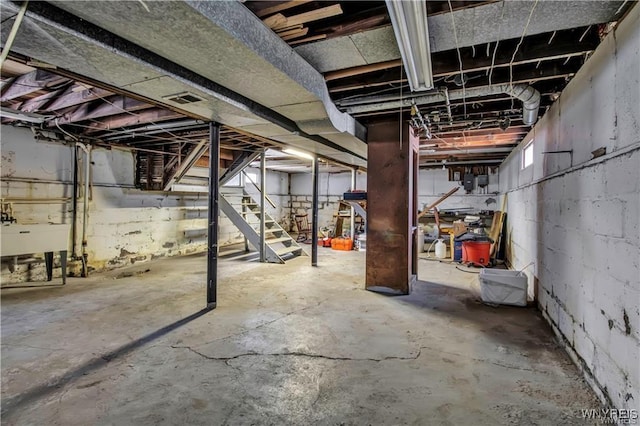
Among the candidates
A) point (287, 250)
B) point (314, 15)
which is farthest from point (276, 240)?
point (314, 15)

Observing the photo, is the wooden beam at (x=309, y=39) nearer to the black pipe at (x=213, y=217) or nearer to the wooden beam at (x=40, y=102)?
the black pipe at (x=213, y=217)

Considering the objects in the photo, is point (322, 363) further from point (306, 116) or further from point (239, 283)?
point (239, 283)

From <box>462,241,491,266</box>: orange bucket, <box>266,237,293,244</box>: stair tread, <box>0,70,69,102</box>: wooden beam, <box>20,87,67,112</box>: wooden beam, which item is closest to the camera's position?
<box>0,70,69,102</box>: wooden beam

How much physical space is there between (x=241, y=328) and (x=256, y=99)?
210 centimetres

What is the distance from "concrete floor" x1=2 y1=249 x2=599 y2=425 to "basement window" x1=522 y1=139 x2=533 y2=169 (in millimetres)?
2189

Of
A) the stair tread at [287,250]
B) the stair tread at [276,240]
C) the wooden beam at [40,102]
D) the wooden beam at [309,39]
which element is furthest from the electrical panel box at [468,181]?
the wooden beam at [40,102]

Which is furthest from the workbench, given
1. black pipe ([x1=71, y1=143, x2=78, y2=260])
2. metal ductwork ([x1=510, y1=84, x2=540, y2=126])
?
metal ductwork ([x1=510, y1=84, x2=540, y2=126])

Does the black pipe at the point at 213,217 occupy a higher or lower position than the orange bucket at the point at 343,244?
higher

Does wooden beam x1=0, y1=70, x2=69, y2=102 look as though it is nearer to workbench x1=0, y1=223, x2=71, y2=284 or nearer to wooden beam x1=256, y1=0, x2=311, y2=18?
workbench x1=0, y1=223, x2=71, y2=284

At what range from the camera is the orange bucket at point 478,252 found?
582 cm

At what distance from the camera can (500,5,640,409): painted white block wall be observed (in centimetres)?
172

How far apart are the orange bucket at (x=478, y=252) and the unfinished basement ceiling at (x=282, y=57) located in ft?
8.39

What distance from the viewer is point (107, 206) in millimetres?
5777

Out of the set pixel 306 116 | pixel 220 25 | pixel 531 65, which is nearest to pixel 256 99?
pixel 306 116
